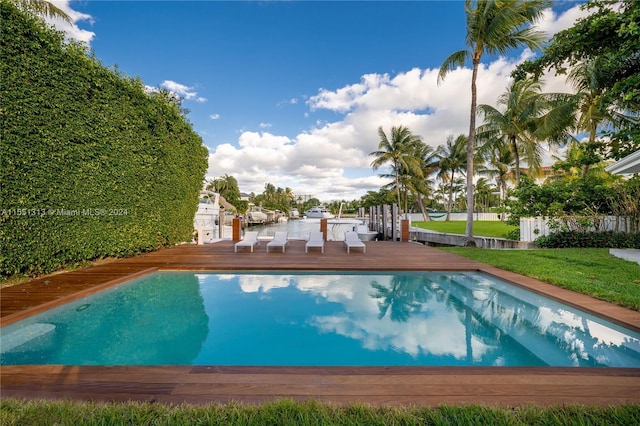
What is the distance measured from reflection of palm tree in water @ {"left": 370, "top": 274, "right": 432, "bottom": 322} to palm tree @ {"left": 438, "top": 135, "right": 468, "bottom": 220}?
2530 centimetres

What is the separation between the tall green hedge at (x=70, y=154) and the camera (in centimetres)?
472

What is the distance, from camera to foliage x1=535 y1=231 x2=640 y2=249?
924 centimetres

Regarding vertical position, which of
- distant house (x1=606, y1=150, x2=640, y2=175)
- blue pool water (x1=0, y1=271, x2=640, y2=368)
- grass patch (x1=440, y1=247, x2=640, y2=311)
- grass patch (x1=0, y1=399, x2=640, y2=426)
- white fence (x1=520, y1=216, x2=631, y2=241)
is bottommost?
blue pool water (x1=0, y1=271, x2=640, y2=368)

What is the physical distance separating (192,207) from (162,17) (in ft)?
22.6

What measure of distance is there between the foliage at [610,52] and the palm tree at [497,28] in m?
1.29

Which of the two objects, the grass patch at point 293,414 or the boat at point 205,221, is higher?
the boat at point 205,221

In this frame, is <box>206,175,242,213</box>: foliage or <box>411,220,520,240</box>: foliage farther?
<box>206,175,242,213</box>: foliage

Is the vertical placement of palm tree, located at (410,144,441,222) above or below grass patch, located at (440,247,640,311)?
above

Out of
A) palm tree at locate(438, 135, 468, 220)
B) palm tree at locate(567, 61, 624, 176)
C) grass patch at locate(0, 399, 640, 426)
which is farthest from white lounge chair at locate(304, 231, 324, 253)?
palm tree at locate(438, 135, 468, 220)

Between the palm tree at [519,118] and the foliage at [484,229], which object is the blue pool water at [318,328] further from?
the palm tree at [519,118]

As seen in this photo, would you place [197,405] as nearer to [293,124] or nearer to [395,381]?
[395,381]

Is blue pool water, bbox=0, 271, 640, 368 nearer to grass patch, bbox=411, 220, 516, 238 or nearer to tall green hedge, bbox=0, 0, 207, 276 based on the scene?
tall green hedge, bbox=0, 0, 207, 276

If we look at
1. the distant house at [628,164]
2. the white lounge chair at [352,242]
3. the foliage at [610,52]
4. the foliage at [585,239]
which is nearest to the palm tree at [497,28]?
the foliage at [610,52]

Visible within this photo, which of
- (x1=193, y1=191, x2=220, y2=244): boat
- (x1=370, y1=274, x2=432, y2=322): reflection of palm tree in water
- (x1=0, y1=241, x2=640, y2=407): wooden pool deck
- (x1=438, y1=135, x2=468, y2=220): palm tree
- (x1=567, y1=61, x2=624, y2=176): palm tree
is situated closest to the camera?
(x1=0, y1=241, x2=640, y2=407): wooden pool deck
